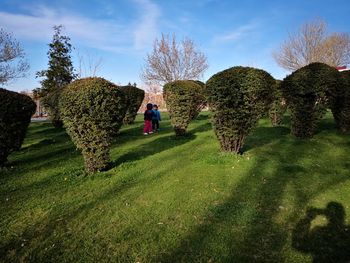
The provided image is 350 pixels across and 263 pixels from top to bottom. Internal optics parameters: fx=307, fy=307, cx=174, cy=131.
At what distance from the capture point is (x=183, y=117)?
10930 millimetres

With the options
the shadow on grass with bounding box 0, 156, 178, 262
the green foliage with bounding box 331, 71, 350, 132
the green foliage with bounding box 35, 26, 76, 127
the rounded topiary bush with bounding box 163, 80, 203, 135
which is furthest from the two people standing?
the green foliage with bounding box 35, 26, 76, 127

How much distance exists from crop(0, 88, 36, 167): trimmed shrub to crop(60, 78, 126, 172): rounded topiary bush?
61.0 inches

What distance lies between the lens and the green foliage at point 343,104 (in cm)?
979

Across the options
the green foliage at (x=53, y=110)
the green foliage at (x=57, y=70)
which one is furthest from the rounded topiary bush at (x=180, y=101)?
the green foliage at (x=57, y=70)

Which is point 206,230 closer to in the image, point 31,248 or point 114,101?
point 31,248

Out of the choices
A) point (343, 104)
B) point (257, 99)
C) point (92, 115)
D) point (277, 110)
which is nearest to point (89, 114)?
point (92, 115)

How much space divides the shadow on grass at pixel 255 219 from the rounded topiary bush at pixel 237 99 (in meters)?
1.02

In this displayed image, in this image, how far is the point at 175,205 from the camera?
489cm

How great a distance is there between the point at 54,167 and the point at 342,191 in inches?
246

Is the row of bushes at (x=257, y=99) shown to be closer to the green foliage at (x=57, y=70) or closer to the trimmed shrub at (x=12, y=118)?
the trimmed shrub at (x=12, y=118)

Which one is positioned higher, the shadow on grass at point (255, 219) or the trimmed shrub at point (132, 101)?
the trimmed shrub at point (132, 101)

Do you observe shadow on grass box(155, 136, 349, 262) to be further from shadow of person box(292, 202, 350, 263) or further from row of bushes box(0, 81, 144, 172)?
row of bushes box(0, 81, 144, 172)

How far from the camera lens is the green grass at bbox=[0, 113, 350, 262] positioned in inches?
144

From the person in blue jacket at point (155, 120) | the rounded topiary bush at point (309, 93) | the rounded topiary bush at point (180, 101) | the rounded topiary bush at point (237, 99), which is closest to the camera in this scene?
the rounded topiary bush at point (237, 99)
